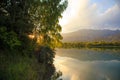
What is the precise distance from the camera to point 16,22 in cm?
2233

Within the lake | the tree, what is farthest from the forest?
the lake

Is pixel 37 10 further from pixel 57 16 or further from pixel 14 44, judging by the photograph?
pixel 14 44

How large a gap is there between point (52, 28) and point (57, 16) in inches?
83.0

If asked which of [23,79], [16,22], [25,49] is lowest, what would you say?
[23,79]

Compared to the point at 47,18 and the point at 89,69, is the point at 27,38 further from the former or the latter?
the point at 89,69

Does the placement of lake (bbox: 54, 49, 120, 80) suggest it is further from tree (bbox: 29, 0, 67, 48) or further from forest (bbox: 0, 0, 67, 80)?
tree (bbox: 29, 0, 67, 48)

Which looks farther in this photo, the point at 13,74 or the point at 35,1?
the point at 35,1

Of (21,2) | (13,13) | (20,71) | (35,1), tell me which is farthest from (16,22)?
(35,1)

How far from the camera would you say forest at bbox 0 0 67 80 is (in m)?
17.9

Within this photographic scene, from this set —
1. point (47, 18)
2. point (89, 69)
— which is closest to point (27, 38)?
point (47, 18)

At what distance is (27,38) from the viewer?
2370 cm

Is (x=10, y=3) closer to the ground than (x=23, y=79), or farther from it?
farther from it

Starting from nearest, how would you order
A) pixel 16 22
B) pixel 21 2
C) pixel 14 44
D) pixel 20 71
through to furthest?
pixel 20 71
pixel 14 44
pixel 16 22
pixel 21 2

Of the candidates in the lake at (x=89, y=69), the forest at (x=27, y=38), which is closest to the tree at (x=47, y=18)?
the forest at (x=27, y=38)
